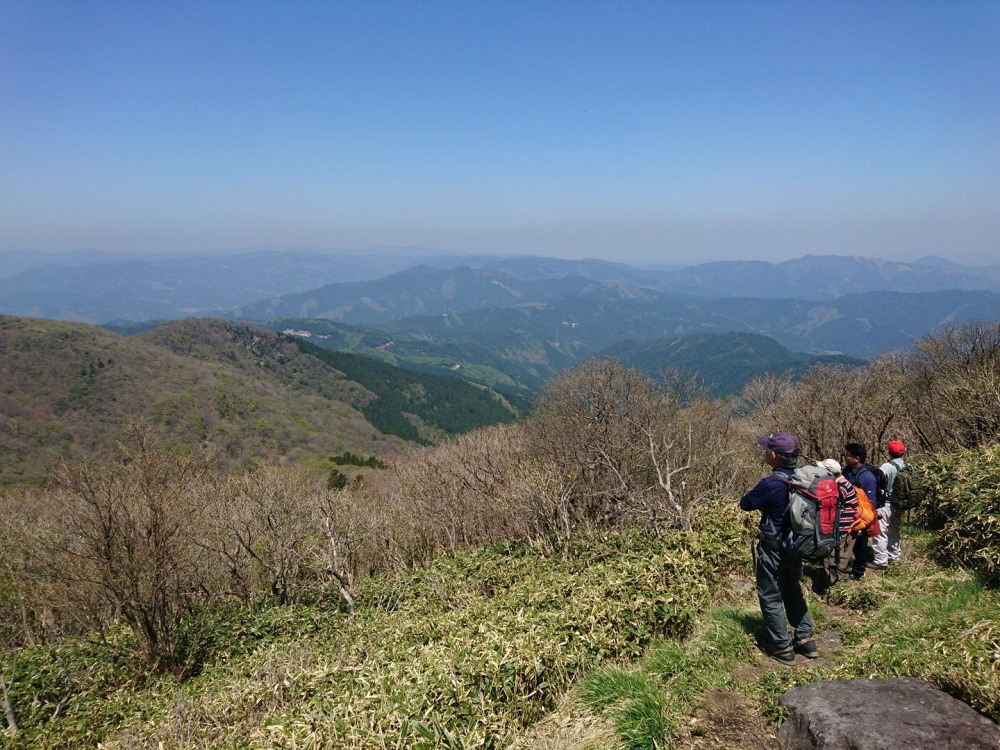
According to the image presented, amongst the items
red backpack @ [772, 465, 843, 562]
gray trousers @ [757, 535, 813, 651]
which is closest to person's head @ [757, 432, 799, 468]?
red backpack @ [772, 465, 843, 562]

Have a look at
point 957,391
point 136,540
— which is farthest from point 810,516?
point 136,540

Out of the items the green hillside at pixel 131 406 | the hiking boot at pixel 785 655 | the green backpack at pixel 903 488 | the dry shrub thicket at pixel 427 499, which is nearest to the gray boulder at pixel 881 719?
the hiking boot at pixel 785 655

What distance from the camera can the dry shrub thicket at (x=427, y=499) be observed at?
1102 centimetres

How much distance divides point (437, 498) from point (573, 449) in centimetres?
655

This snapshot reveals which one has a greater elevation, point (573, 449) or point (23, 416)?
point (573, 449)

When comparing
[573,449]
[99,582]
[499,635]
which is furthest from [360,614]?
[573,449]

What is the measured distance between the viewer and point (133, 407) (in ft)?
273

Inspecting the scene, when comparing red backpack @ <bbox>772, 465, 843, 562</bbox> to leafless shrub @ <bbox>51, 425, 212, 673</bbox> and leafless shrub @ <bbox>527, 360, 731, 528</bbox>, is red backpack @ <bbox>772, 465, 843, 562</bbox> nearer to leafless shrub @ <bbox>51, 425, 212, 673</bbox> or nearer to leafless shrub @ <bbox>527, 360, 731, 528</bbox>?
leafless shrub @ <bbox>527, 360, 731, 528</bbox>

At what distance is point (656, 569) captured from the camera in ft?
23.8

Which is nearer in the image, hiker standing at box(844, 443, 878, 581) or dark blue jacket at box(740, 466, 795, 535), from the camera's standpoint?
dark blue jacket at box(740, 466, 795, 535)

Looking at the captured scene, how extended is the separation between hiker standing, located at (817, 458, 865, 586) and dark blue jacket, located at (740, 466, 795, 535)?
100cm

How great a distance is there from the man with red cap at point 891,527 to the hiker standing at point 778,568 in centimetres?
332

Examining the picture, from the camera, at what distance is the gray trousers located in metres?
5.42

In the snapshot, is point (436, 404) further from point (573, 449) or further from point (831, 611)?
point (831, 611)
